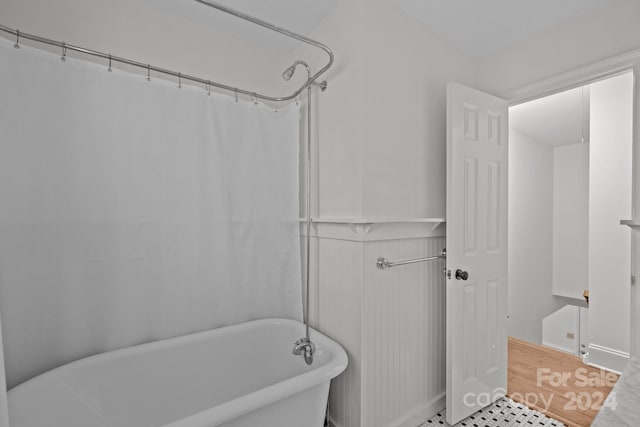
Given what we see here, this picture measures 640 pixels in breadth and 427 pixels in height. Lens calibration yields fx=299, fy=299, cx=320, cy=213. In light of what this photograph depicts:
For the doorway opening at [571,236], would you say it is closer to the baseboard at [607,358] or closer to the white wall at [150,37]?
the baseboard at [607,358]

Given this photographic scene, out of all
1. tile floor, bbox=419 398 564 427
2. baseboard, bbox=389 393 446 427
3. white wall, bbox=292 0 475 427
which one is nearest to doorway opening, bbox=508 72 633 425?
tile floor, bbox=419 398 564 427

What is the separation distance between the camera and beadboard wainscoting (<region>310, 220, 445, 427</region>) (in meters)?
1.54

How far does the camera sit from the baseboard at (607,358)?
2.28 meters

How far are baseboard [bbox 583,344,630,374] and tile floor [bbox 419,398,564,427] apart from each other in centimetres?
100

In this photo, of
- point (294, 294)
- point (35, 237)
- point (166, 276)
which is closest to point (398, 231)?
point (294, 294)

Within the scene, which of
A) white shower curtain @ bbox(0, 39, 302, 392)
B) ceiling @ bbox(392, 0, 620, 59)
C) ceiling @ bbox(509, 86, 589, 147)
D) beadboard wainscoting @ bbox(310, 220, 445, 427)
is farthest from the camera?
ceiling @ bbox(509, 86, 589, 147)

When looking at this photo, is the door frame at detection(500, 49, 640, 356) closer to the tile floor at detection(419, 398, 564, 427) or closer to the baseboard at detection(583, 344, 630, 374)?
the tile floor at detection(419, 398, 564, 427)

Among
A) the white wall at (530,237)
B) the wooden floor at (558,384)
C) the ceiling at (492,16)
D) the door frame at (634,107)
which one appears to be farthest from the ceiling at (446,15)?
the wooden floor at (558,384)

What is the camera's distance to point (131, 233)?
1.50 m

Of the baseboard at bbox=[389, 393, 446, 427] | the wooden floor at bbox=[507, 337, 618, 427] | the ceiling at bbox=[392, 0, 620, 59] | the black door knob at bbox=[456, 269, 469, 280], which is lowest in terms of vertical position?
the wooden floor at bbox=[507, 337, 618, 427]

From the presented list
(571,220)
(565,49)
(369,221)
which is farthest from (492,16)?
(571,220)

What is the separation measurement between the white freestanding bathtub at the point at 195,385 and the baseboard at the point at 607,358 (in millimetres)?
2331

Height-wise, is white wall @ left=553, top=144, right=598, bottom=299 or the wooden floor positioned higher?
white wall @ left=553, top=144, right=598, bottom=299

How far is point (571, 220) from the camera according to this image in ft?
13.3
